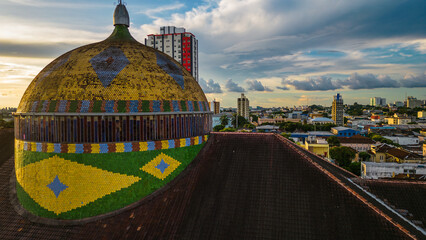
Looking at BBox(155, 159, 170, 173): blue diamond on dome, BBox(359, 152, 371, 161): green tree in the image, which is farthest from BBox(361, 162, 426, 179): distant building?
BBox(155, 159, 170, 173): blue diamond on dome

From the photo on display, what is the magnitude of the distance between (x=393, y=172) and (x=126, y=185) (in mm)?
28963

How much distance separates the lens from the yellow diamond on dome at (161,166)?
418 inches

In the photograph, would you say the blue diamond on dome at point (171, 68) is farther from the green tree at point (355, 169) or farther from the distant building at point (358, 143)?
the distant building at point (358, 143)

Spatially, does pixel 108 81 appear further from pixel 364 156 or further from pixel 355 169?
pixel 364 156

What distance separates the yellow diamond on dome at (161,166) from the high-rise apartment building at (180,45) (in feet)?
183

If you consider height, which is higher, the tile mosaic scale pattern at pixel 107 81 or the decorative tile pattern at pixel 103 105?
the tile mosaic scale pattern at pixel 107 81

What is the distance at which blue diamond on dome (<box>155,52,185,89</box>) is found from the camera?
39.9 ft

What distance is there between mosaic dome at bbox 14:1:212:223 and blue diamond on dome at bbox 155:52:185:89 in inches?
10.2

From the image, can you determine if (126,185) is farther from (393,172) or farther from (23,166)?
(393,172)

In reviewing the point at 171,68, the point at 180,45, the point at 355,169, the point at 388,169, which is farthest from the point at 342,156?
the point at 180,45

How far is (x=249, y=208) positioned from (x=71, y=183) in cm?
662

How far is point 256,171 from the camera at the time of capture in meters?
10.4

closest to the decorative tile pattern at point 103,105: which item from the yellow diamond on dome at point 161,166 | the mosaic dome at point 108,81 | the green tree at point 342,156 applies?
the mosaic dome at point 108,81

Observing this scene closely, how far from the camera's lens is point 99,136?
10.4 m
